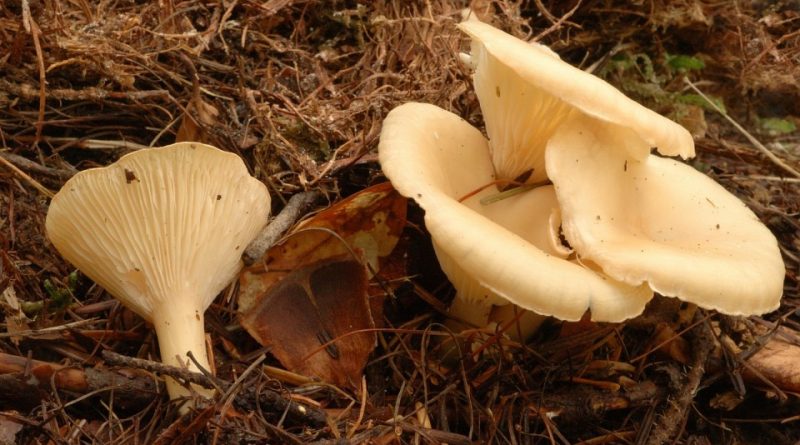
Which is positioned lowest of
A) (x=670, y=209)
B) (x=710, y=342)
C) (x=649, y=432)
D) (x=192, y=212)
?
(x=649, y=432)

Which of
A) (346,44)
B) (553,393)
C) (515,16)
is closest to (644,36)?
(515,16)

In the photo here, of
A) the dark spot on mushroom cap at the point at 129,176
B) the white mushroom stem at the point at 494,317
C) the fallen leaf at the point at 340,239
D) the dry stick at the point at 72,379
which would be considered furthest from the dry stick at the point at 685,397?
the dark spot on mushroom cap at the point at 129,176

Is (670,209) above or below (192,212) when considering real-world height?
below

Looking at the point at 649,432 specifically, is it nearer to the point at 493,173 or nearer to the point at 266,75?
the point at 493,173

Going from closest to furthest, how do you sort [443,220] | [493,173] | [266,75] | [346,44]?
[443,220], [493,173], [266,75], [346,44]

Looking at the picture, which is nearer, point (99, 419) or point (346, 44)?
point (99, 419)

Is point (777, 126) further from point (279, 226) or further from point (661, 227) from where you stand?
point (279, 226)

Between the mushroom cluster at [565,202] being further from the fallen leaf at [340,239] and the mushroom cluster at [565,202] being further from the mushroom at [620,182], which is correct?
the fallen leaf at [340,239]
